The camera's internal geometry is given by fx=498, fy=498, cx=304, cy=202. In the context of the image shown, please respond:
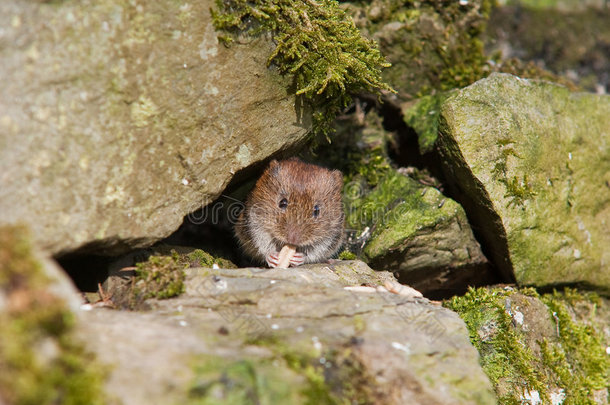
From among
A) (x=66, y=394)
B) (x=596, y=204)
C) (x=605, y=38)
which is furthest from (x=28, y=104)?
(x=605, y=38)

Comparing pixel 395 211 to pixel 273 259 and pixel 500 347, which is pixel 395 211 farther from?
pixel 500 347

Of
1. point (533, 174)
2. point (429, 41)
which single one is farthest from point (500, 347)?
point (429, 41)

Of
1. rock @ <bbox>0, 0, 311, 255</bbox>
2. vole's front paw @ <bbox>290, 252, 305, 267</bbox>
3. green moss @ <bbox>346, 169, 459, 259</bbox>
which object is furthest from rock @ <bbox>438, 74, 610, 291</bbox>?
rock @ <bbox>0, 0, 311, 255</bbox>

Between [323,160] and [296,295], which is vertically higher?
[323,160]

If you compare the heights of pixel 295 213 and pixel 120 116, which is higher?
pixel 120 116

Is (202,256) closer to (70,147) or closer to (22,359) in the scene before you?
(70,147)
